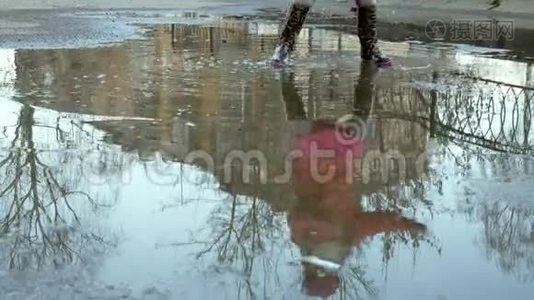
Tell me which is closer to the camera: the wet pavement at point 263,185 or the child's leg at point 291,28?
the wet pavement at point 263,185

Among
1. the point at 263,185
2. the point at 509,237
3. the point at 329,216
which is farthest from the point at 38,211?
the point at 509,237

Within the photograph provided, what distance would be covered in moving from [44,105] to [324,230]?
371 centimetres

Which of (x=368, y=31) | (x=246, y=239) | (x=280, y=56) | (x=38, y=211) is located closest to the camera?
(x=246, y=239)

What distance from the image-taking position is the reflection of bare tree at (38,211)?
403 centimetres

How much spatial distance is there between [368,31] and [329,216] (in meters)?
6.21

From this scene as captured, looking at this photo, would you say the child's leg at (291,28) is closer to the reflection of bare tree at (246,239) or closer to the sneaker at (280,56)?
the sneaker at (280,56)

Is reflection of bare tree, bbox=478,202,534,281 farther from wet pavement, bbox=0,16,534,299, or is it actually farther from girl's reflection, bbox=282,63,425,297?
girl's reflection, bbox=282,63,425,297

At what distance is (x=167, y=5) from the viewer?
73.4 ft

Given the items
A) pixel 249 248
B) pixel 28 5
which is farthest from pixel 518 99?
pixel 28 5

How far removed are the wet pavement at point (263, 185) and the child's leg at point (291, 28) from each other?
2.78 ft

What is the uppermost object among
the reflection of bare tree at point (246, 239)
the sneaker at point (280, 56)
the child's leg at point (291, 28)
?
the child's leg at point (291, 28)

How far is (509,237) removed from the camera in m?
4.42

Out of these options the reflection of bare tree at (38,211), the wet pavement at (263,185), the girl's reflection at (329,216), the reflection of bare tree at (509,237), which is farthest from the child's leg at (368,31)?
the reflection of bare tree at (509,237)

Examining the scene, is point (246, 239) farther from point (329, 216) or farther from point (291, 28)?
point (291, 28)
